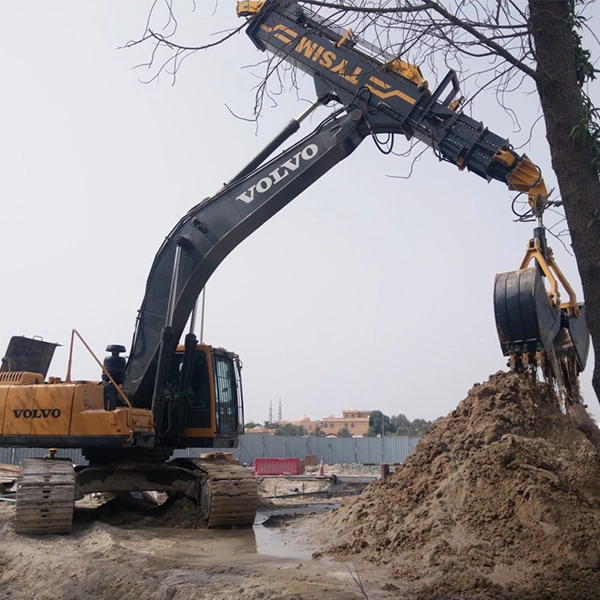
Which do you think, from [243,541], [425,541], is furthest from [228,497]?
[425,541]

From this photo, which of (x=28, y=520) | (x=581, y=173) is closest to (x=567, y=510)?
(x=581, y=173)

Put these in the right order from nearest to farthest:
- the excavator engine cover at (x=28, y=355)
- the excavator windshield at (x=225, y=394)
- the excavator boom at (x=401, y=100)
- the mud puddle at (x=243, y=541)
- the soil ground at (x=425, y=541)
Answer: the soil ground at (x=425, y=541) < the mud puddle at (x=243, y=541) < the excavator boom at (x=401, y=100) < the excavator windshield at (x=225, y=394) < the excavator engine cover at (x=28, y=355)

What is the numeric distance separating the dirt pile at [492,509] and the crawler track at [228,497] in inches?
51.9

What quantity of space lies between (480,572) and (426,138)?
574 cm

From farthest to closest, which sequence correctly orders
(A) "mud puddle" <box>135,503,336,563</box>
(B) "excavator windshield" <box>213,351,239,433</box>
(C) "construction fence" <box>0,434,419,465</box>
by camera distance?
(C) "construction fence" <box>0,434,419,465</box>
(B) "excavator windshield" <box>213,351,239,433</box>
(A) "mud puddle" <box>135,503,336,563</box>

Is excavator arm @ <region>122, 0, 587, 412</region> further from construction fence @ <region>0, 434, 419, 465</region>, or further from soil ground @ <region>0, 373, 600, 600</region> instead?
construction fence @ <region>0, 434, 419, 465</region>

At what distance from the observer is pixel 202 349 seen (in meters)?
11.5

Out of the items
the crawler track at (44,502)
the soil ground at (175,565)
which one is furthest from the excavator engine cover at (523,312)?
the crawler track at (44,502)

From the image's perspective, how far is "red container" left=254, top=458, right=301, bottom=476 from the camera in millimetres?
23594

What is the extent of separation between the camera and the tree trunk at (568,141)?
15.4 ft

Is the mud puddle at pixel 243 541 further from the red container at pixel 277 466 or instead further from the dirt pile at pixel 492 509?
the red container at pixel 277 466

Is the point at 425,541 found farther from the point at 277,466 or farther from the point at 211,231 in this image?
the point at 277,466

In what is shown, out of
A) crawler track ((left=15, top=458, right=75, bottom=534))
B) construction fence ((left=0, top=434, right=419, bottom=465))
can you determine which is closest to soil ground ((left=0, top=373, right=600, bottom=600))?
crawler track ((left=15, top=458, right=75, bottom=534))

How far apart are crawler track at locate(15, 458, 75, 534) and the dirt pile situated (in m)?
3.47
